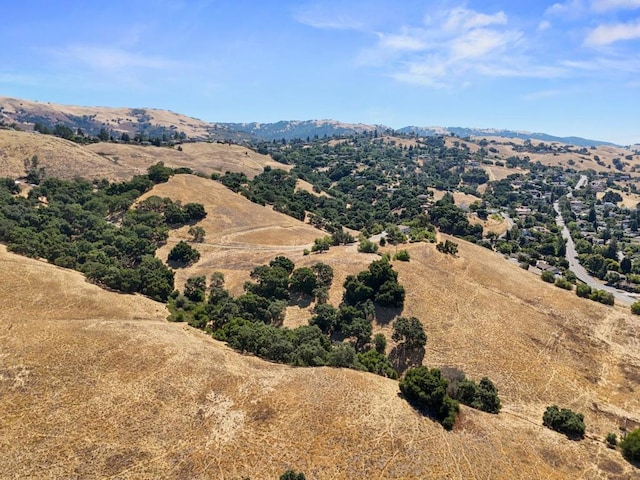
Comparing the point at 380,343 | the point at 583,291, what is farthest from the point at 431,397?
the point at 583,291

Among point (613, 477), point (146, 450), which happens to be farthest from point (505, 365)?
point (146, 450)

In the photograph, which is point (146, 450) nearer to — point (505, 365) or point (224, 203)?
point (505, 365)

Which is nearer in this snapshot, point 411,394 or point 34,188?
point 411,394

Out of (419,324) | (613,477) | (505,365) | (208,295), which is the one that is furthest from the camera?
(208,295)

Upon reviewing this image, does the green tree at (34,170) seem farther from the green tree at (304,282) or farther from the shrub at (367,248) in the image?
the shrub at (367,248)

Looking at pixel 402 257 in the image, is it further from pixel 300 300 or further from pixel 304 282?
pixel 300 300

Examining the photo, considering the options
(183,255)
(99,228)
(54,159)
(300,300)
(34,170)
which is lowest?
(300,300)

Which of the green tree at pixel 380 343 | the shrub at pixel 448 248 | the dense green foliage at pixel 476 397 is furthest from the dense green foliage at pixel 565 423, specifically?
the shrub at pixel 448 248
